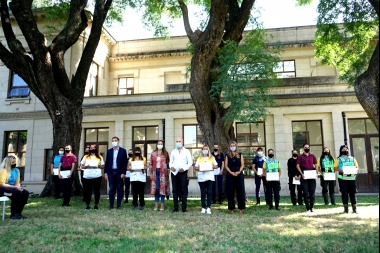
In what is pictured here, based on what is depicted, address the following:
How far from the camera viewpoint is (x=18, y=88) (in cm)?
2128

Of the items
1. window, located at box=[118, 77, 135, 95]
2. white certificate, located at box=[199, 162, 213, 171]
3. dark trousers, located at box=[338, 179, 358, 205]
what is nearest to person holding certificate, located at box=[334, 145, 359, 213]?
dark trousers, located at box=[338, 179, 358, 205]

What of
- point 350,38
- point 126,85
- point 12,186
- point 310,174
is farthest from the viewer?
point 126,85

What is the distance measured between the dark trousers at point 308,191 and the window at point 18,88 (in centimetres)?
1848

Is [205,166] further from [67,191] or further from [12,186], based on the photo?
[12,186]

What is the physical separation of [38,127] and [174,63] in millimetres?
10074

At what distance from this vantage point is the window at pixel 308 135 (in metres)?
17.5

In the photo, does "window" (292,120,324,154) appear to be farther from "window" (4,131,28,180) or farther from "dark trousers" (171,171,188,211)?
"window" (4,131,28,180)

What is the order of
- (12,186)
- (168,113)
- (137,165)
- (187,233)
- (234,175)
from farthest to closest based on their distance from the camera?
1. (168,113)
2. (137,165)
3. (234,175)
4. (12,186)
5. (187,233)

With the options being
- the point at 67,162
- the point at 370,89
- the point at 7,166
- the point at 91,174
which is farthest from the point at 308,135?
the point at 7,166

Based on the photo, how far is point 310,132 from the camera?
17641 mm

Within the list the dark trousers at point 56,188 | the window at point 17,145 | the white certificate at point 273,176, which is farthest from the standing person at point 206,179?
the window at point 17,145

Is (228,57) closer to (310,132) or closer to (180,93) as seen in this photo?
(180,93)

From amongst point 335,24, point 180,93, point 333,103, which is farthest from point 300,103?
point 180,93

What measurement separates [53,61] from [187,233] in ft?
34.4
